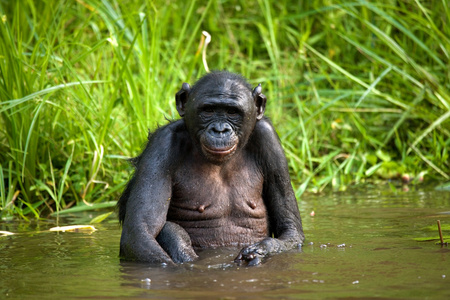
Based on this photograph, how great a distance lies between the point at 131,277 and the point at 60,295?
0.56 meters

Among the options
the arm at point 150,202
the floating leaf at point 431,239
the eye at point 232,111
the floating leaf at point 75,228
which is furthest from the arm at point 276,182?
the floating leaf at point 75,228

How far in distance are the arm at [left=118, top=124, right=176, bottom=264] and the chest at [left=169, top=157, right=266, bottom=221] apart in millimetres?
182

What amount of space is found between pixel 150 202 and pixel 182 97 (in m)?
0.88

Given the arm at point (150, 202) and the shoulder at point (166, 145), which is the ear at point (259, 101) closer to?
the shoulder at point (166, 145)

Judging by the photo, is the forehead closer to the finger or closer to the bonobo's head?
the bonobo's head

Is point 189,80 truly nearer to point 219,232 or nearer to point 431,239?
point 219,232

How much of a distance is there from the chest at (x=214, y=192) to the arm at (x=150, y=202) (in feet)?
0.60

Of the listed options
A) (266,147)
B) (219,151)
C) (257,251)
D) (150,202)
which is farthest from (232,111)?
(257,251)

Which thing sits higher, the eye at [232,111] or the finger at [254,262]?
the eye at [232,111]

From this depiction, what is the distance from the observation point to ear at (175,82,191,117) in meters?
5.18

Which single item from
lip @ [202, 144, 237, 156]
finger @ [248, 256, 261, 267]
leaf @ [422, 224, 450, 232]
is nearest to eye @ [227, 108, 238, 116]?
lip @ [202, 144, 237, 156]

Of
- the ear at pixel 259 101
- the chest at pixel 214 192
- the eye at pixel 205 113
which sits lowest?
the chest at pixel 214 192

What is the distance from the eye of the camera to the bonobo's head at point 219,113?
4.82 m

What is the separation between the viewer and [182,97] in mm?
5207
